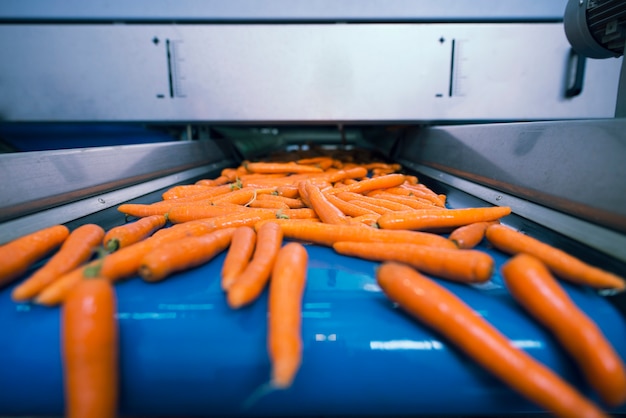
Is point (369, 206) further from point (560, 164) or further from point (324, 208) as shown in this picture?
point (560, 164)

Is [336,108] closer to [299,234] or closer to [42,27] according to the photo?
[299,234]

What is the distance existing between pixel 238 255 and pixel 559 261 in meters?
0.84

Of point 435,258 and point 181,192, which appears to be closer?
A: point 435,258

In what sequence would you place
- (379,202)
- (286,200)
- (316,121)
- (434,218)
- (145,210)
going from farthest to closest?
(316,121)
(286,200)
(379,202)
(145,210)
(434,218)

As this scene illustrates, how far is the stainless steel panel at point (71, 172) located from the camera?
3.78ft

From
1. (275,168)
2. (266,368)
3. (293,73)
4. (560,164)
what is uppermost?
(293,73)

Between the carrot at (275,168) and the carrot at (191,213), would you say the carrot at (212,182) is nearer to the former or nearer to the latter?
the carrot at (275,168)

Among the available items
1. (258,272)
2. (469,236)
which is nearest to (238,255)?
(258,272)

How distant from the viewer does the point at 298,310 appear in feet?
2.28

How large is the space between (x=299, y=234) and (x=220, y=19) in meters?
2.16

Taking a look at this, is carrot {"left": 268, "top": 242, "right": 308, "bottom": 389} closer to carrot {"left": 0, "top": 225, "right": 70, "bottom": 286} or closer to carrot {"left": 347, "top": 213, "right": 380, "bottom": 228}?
carrot {"left": 347, "top": 213, "right": 380, "bottom": 228}

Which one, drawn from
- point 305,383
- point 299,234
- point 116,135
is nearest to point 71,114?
point 116,135

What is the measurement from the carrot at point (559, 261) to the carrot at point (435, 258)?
0.20m

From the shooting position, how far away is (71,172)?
1448 millimetres
